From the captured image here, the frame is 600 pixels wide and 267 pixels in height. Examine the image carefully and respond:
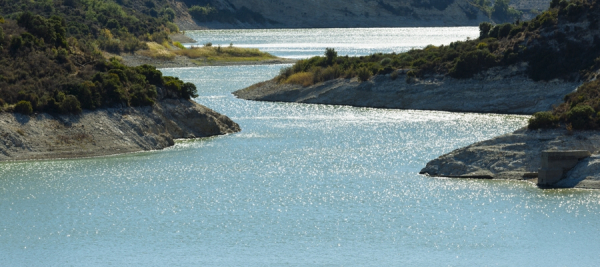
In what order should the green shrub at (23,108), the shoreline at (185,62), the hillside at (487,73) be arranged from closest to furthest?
the green shrub at (23,108)
the hillside at (487,73)
the shoreline at (185,62)

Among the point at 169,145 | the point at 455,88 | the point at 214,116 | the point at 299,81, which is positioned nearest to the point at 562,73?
the point at 455,88

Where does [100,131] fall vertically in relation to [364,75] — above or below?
below

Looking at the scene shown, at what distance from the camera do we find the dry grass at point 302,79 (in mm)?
102188

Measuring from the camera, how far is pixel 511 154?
159 ft

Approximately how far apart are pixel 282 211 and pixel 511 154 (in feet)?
43.7

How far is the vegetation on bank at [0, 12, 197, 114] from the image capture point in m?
60.1

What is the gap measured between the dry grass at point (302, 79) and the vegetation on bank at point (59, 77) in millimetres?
33262

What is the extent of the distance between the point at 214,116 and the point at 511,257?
38234 millimetres

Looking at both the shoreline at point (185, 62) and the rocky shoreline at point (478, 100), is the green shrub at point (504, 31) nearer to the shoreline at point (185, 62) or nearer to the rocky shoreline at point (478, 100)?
the rocky shoreline at point (478, 100)

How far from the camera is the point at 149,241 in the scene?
1479 inches

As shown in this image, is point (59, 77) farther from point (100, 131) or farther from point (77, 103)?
point (100, 131)

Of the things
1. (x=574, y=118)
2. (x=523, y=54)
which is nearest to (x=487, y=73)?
(x=523, y=54)

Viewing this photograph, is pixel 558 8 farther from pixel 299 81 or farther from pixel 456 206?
pixel 456 206

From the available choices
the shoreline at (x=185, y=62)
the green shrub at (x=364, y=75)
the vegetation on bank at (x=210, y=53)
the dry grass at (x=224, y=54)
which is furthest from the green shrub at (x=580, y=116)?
the dry grass at (x=224, y=54)
